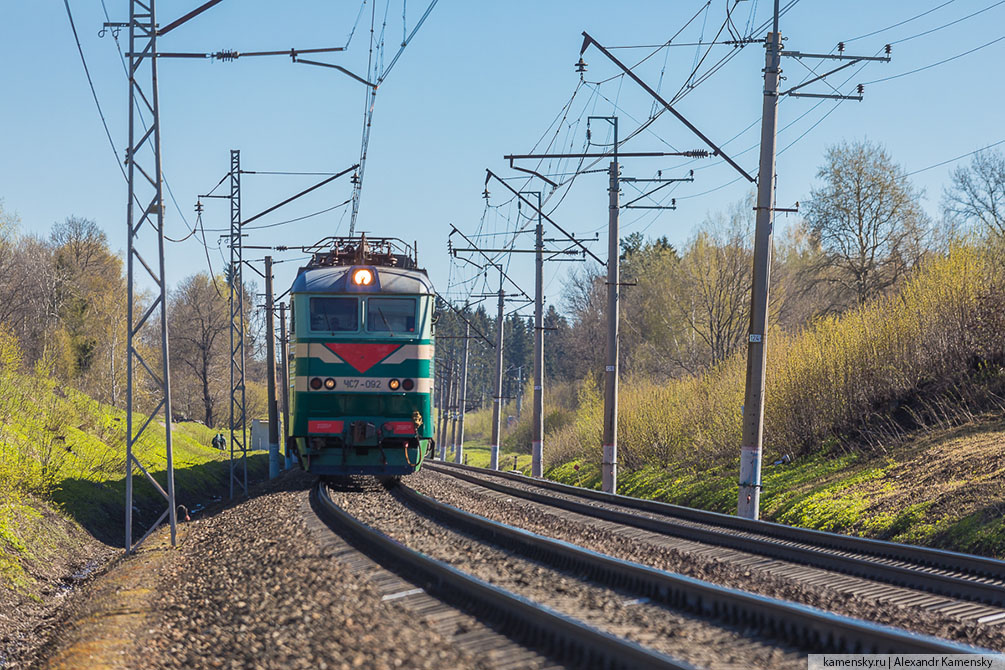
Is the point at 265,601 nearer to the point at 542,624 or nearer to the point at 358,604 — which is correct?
the point at 358,604

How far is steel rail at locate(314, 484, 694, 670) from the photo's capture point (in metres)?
5.62

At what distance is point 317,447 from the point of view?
1684 centimetres

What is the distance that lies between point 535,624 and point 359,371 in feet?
35.0

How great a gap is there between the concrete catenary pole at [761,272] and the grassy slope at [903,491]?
5.02 ft

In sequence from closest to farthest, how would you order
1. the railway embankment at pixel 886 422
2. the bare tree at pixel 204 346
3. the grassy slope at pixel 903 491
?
the grassy slope at pixel 903 491, the railway embankment at pixel 886 422, the bare tree at pixel 204 346

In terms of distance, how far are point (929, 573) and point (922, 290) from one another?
476 inches

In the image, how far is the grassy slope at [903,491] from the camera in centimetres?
1273

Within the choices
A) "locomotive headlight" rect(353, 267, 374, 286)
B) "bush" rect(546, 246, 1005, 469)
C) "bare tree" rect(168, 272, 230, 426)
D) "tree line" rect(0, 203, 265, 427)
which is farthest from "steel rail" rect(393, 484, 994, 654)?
"bare tree" rect(168, 272, 230, 426)

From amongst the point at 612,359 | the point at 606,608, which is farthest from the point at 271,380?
the point at 606,608

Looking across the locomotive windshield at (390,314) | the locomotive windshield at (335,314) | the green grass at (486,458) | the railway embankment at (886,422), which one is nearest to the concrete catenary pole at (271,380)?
the railway embankment at (886,422)

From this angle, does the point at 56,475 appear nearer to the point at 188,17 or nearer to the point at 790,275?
the point at 188,17

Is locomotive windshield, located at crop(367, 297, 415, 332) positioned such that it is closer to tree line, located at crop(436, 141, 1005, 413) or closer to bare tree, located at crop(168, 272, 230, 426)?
tree line, located at crop(436, 141, 1005, 413)

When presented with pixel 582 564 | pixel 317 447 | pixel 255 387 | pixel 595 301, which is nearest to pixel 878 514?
pixel 582 564

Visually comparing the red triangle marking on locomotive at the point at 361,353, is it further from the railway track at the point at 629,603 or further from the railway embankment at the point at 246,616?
the railway track at the point at 629,603
